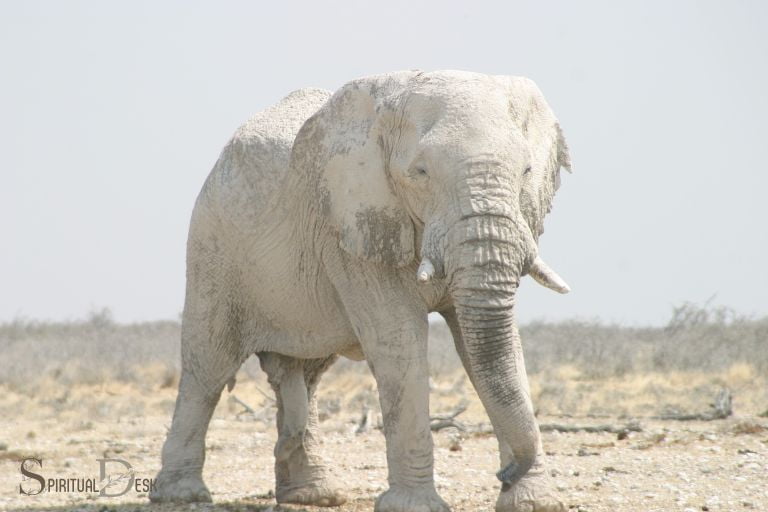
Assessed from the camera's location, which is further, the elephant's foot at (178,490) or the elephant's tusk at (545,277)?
the elephant's foot at (178,490)

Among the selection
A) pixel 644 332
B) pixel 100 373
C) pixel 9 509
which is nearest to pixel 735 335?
pixel 644 332

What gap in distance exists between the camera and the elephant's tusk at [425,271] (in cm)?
649

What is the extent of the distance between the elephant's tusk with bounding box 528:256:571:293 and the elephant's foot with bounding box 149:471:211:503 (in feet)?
10.4

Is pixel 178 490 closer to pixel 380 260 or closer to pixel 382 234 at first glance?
pixel 380 260

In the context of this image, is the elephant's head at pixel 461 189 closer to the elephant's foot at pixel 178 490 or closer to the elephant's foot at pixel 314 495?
the elephant's foot at pixel 314 495

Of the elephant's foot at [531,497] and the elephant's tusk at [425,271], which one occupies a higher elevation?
the elephant's tusk at [425,271]

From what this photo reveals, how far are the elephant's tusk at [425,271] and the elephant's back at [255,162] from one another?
79.0 inches

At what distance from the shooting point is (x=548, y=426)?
43.6ft

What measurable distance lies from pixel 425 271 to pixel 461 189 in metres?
0.45

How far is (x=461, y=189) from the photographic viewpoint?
21.6ft

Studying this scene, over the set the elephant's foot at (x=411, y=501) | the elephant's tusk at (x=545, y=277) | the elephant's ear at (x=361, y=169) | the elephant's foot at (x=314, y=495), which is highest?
the elephant's ear at (x=361, y=169)

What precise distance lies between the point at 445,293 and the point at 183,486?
259 centimetres

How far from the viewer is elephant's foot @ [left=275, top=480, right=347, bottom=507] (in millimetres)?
8961

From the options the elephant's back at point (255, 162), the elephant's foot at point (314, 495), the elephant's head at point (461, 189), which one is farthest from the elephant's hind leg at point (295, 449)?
the elephant's head at point (461, 189)
